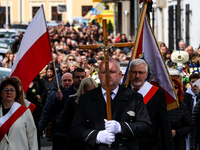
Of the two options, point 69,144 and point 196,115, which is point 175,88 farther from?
point 69,144

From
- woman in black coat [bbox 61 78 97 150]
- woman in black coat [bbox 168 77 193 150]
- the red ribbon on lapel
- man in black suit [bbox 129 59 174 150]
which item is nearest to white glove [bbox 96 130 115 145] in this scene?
woman in black coat [bbox 61 78 97 150]

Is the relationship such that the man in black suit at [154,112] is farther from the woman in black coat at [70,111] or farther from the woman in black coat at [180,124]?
the woman in black coat at [180,124]

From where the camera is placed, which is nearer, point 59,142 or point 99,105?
point 99,105

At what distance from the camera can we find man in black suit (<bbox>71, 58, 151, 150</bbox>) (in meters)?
5.57

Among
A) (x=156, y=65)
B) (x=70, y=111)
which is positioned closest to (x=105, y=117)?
(x=70, y=111)

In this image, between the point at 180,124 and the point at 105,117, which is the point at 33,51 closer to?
the point at 180,124

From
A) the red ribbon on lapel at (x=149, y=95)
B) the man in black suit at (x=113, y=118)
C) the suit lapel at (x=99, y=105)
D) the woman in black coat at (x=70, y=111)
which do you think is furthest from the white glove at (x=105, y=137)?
the red ribbon on lapel at (x=149, y=95)

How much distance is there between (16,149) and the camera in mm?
7277

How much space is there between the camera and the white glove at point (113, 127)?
5.48 metres

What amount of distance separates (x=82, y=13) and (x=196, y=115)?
261 ft

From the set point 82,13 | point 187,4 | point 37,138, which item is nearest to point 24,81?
point 37,138

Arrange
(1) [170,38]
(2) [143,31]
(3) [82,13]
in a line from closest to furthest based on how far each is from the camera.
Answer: (2) [143,31], (1) [170,38], (3) [82,13]

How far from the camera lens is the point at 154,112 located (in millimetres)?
6797

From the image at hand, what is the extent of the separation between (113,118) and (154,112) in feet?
3.83
